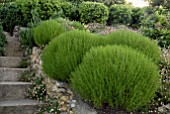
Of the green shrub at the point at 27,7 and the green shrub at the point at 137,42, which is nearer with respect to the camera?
the green shrub at the point at 137,42

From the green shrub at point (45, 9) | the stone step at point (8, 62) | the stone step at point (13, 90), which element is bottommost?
the stone step at point (13, 90)

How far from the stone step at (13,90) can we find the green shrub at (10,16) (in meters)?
2.89

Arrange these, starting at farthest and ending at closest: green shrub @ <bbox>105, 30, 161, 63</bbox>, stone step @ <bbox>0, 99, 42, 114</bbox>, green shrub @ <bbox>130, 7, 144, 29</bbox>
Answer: green shrub @ <bbox>130, 7, 144, 29</bbox> < stone step @ <bbox>0, 99, 42, 114</bbox> < green shrub @ <bbox>105, 30, 161, 63</bbox>

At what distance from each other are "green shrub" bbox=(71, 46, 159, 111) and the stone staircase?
4.28 ft

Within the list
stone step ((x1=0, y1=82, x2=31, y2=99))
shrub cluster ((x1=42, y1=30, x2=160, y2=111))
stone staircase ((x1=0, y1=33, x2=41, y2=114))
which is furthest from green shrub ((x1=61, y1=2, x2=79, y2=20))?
shrub cluster ((x1=42, y1=30, x2=160, y2=111))

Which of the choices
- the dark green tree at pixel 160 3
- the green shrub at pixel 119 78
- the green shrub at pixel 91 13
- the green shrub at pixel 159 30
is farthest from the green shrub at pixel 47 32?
the dark green tree at pixel 160 3

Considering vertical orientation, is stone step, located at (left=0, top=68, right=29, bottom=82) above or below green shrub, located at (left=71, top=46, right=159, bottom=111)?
below

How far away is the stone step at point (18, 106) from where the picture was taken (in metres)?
3.51

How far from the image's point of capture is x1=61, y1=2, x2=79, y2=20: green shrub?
687 cm

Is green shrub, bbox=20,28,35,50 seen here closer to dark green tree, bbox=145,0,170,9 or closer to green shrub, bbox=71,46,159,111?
green shrub, bbox=71,46,159,111

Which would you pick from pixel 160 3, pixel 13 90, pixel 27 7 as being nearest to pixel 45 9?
pixel 27 7

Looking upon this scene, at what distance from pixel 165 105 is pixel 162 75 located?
460 millimetres

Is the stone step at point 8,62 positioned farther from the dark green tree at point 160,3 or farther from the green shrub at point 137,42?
the dark green tree at point 160,3

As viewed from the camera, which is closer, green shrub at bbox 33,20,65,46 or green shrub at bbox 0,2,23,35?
green shrub at bbox 33,20,65,46
